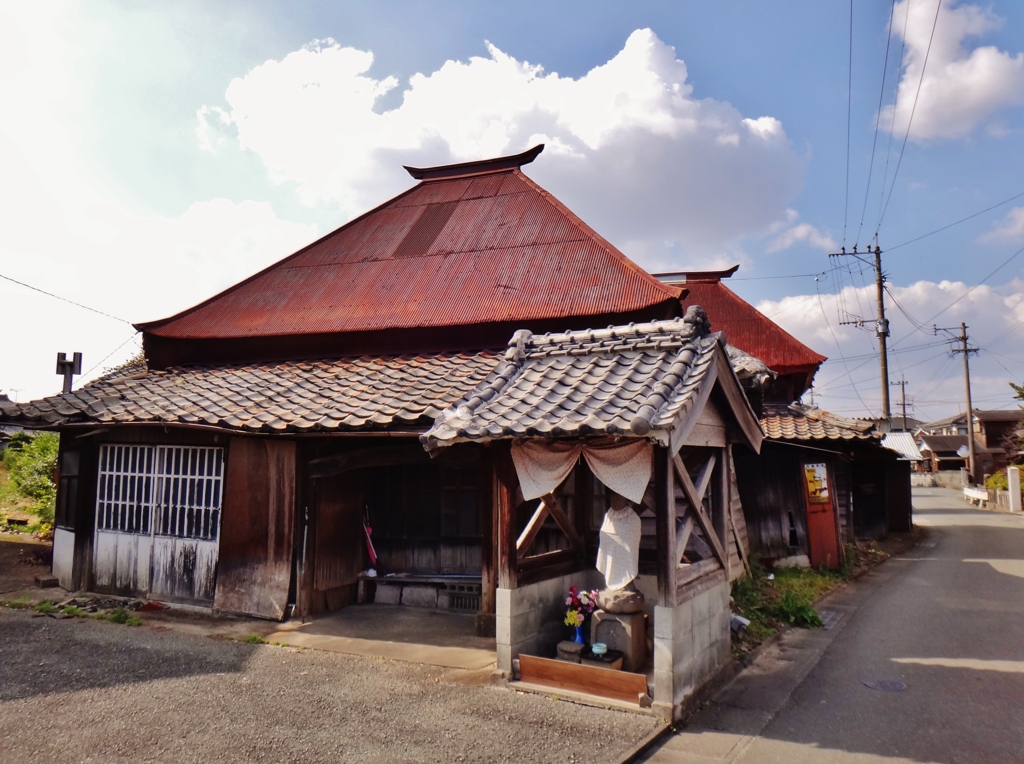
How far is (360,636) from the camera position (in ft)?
28.8

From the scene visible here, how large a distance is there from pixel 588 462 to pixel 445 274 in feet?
23.1

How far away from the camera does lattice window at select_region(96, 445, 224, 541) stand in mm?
10266

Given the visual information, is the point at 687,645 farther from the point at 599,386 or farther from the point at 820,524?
the point at 820,524

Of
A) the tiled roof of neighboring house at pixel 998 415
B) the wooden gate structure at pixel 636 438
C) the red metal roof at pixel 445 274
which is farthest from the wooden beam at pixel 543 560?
the tiled roof of neighboring house at pixel 998 415

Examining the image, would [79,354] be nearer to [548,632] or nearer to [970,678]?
[548,632]

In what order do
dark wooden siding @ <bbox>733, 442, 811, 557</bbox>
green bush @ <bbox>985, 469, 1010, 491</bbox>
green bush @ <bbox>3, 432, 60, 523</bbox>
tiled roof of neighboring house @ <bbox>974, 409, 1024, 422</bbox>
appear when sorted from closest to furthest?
dark wooden siding @ <bbox>733, 442, 811, 557</bbox> < green bush @ <bbox>3, 432, 60, 523</bbox> < green bush @ <bbox>985, 469, 1010, 491</bbox> < tiled roof of neighboring house @ <bbox>974, 409, 1024, 422</bbox>

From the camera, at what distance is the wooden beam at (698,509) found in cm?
666

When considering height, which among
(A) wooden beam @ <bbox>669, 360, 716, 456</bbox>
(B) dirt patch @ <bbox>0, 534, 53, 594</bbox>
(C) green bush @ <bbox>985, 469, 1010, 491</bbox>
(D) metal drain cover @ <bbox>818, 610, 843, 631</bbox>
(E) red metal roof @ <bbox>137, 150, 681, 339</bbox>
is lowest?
(D) metal drain cover @ <bbox>818, 610, 843, 631</bbox>

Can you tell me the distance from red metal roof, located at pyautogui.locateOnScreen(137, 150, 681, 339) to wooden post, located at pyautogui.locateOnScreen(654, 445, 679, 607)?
462 centimetres

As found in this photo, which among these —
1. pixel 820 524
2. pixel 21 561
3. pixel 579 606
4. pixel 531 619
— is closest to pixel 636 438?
pixel 579 606

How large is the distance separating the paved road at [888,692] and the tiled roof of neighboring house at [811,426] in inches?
122

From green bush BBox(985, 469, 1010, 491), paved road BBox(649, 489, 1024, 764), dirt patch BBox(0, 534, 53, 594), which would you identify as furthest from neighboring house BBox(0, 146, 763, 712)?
green bush BBox(985, 469, 1010, 491)

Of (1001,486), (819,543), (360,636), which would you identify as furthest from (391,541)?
(1001,486)

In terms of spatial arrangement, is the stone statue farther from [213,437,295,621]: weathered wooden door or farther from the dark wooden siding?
the dark wooden siding
